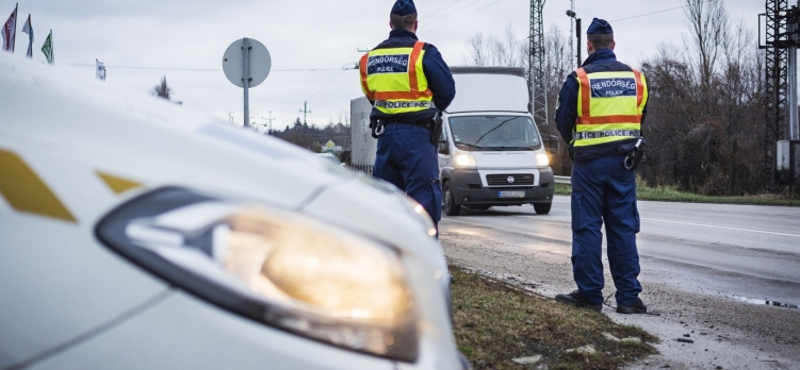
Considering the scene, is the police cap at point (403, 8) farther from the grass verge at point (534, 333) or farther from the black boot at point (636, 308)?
the black boot at point (636, 308)

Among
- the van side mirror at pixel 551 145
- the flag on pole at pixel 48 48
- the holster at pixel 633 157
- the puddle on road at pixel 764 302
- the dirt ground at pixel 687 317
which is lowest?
the puddle on road at pixel 764 302

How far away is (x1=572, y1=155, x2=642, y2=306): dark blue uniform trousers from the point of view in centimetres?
562

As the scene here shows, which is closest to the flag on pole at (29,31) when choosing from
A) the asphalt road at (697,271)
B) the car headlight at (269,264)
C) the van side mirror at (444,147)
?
the van side mirror at (444,147)

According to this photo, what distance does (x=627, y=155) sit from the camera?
5609 mm

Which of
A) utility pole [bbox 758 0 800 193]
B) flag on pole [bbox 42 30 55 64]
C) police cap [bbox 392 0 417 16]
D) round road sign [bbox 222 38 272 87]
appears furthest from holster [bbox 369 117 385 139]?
utility pole [bbox 758 0 800 193]

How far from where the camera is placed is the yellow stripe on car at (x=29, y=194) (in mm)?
1231

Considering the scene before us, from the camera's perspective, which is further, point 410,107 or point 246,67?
point 246,67

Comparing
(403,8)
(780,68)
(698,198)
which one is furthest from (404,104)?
(780,68)

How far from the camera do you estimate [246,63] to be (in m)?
11.9

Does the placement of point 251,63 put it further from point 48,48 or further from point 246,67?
point 48,48

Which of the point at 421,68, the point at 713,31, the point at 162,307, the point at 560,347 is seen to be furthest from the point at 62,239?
the point at 713,31

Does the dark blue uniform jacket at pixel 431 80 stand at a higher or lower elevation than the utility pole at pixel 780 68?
lower

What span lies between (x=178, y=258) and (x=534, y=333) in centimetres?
348

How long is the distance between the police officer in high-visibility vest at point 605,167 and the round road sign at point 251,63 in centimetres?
703
